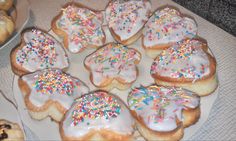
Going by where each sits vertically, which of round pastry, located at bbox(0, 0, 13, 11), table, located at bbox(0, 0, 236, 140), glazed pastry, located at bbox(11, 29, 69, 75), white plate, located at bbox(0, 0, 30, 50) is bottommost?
table, located at bbox(0, 0, 236, 140)

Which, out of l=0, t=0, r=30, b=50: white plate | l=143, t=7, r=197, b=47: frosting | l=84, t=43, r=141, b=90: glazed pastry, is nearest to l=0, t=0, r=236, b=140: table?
l=0, t=0, r=30, b=50: white plate

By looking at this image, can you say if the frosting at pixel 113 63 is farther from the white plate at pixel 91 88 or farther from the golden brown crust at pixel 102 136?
the golden brown crust at pixel 102 136

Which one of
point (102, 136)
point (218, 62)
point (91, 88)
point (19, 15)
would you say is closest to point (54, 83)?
point (91, 88)

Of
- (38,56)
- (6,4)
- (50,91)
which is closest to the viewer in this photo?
(50,91)

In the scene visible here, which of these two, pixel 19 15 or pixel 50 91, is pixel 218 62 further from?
pixel 19 15

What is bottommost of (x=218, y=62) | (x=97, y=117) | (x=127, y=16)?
(x=218, y=62)

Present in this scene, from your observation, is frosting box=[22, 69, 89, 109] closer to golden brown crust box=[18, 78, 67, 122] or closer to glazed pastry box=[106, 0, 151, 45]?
golden brown crust box=[18, 78, 67, 122]
